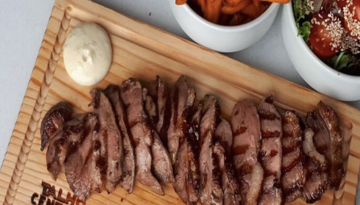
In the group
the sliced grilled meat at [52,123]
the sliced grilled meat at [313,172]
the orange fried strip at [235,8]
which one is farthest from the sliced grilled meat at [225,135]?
the sliced grilled meat at [52,123]

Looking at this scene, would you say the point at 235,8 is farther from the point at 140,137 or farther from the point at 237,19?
the point at 140,137

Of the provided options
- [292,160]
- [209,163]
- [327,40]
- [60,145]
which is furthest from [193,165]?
[327,40]

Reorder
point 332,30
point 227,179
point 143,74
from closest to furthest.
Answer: point 227,179 → point 332,30 → point 143,74

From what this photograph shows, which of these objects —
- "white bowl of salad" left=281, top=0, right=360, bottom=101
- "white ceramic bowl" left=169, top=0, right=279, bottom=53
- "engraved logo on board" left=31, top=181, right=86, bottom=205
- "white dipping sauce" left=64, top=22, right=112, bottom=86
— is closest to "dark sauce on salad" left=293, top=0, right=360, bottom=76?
"white bowl of salad" left=281, top=0, right=360, bottom=101

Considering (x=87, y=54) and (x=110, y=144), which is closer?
(x=110, y=144)

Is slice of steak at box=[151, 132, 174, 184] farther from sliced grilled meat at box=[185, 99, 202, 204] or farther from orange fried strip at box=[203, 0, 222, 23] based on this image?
orange fried strip at box=[203, 0, 222, 23]

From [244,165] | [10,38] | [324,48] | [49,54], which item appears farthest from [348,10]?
[10,38]
